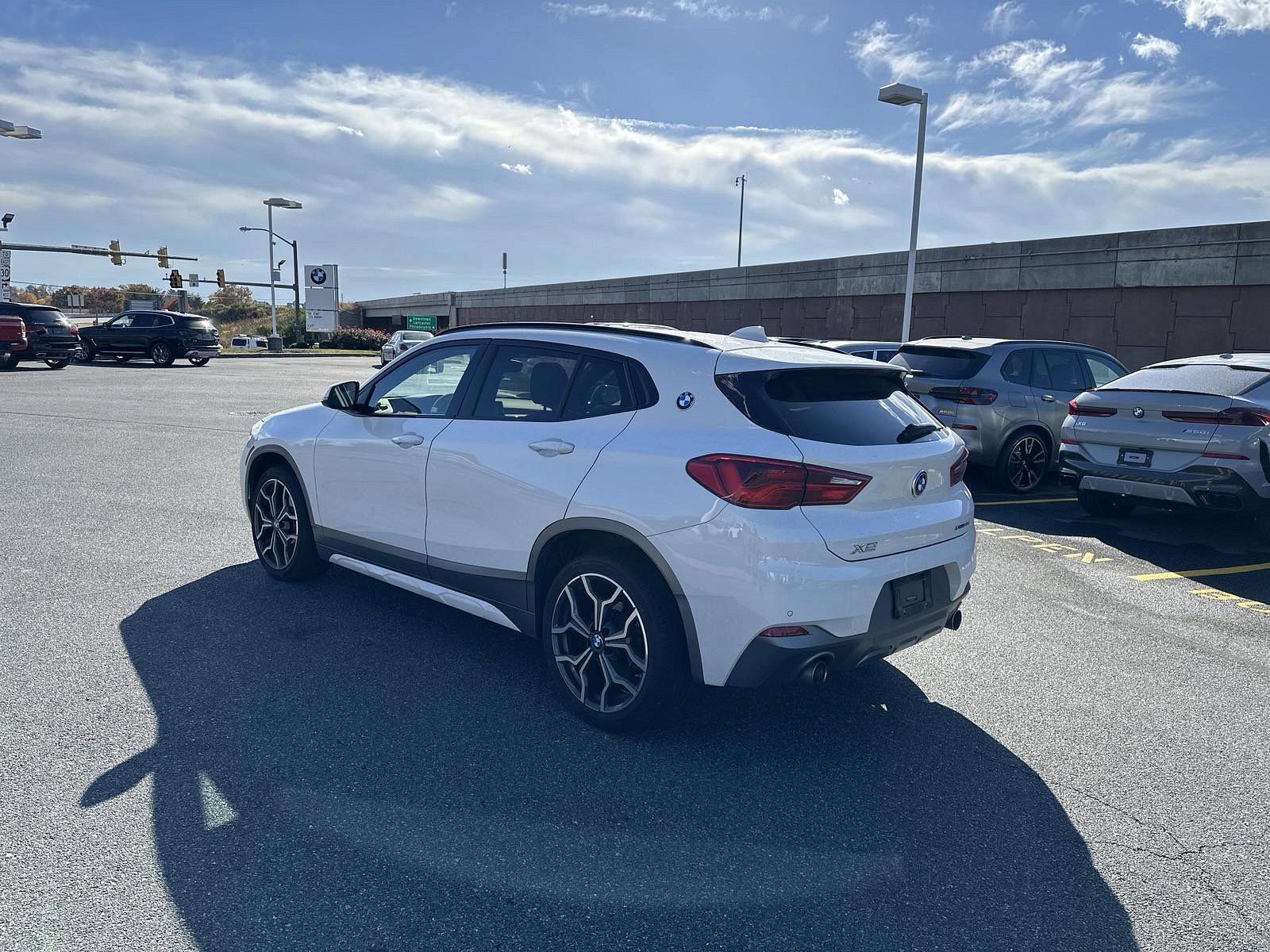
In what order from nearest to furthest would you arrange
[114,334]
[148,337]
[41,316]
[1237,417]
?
[1237,417]
[41,316]
[114,334]
[148,337]

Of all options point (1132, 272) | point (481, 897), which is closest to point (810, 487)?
point (481, 897)

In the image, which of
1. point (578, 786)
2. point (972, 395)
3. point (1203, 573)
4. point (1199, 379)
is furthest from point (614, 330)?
point (972, 395)

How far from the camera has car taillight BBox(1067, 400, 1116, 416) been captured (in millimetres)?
8117

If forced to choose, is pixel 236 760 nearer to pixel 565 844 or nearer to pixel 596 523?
pixel 565 844

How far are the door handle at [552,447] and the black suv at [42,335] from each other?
28.5 m

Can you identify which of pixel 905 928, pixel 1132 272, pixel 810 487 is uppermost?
pixel 1132 272

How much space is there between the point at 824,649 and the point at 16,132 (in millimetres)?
32941

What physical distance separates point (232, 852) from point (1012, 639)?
4210 millimetres

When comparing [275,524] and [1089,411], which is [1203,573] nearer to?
[1089,411]

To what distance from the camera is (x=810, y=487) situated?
3461mm

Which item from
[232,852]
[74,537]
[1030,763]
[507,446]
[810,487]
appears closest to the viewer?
[232,852]

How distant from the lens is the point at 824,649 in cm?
346

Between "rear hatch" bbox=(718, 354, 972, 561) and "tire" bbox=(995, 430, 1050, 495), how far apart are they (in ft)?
20.3

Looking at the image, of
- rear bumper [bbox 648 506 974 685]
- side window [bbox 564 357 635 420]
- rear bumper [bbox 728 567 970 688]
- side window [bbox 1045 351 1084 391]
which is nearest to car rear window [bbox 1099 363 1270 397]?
side window [bbox 1045 351 1084 391]
